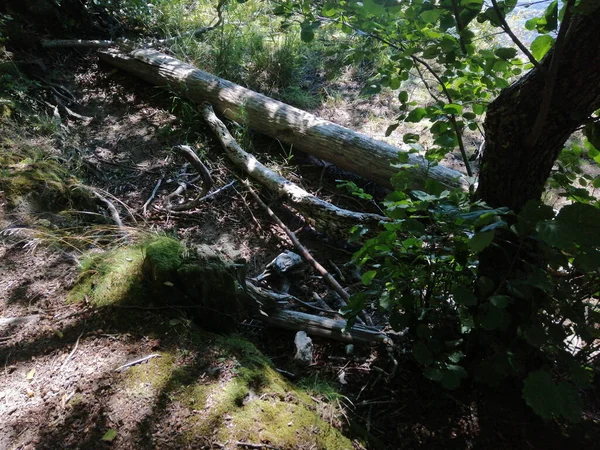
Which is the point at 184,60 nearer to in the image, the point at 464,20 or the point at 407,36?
the point at 407,36

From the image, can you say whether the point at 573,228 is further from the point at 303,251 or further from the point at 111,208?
the point at 111,208

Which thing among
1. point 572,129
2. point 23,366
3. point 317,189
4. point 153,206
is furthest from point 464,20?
point 153,206

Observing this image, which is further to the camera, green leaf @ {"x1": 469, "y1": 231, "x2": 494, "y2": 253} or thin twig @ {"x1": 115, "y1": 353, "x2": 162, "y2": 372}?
thin twig @ {"x1": 115, "y1": 353, "x2": 162, "y2": 372}

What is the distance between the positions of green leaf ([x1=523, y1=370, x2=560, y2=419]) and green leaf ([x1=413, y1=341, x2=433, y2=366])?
46 cm

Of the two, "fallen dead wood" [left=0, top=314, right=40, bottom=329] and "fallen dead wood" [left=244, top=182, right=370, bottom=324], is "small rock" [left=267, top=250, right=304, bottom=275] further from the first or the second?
"fallen dead wood" [left=0, top=314, right=40, bottom=329]

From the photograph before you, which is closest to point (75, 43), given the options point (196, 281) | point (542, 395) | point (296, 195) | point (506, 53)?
point (296, 195)

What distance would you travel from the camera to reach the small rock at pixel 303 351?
2.53 m

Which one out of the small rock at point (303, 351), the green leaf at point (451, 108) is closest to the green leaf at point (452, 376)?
the small rock at point (303, 351)

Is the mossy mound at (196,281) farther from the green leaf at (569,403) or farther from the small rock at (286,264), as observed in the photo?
the green leaf at (569,403)

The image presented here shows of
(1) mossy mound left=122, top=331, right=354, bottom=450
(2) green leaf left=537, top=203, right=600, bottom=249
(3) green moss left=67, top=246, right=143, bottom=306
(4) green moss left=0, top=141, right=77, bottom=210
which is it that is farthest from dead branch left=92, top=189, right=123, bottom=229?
(2) green leaf left=537, top=203, right=600, bottom=249

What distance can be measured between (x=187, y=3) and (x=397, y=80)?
19.5 feet

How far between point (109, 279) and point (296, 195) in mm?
1948

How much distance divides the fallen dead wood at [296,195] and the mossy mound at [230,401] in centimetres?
163

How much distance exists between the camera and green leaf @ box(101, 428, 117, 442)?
1669mm
